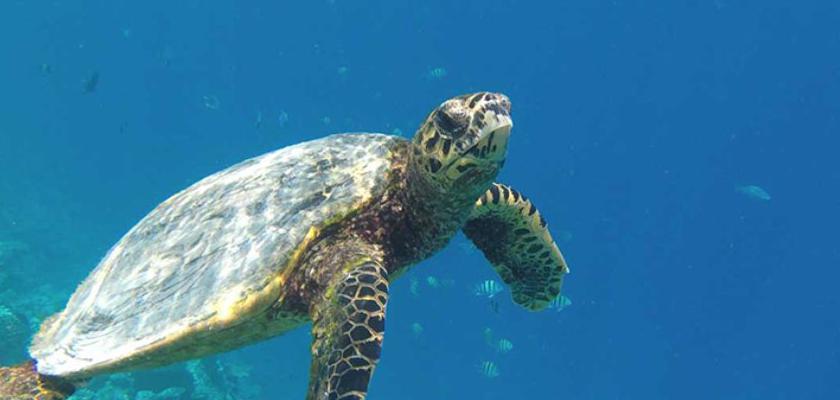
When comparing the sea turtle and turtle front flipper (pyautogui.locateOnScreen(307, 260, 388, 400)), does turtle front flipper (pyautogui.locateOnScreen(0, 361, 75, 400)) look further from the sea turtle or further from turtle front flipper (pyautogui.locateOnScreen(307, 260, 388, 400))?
turtle front flipper (pyautogui.locateOnScreen(307, 260, 388, 400))

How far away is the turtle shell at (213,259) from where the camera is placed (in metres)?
3.71

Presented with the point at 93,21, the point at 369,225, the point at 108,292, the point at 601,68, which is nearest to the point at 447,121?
the point at 369,225

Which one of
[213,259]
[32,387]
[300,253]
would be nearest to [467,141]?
[300,253]

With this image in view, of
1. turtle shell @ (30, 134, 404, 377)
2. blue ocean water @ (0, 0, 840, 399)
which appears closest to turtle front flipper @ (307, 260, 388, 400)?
turtle shell @ (30, 134, 404, 377)

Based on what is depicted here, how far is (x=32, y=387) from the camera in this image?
4.37 m

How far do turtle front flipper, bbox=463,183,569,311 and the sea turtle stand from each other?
23 millimetres

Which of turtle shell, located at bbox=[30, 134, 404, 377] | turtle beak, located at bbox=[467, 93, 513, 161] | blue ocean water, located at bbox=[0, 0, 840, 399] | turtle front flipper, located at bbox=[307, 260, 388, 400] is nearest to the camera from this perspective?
turtle front flipper, located at bbox=[307, 260, 388, 400]

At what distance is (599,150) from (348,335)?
6136cm

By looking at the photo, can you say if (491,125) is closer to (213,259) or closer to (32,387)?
(213,259)

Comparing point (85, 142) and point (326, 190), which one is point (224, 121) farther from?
point (326, 190)

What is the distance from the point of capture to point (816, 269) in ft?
213

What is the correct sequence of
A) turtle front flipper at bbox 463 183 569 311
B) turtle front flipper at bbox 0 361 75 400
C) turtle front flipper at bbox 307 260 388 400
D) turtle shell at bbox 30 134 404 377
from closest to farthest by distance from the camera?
1. turtle front flipper at bbox 307 260 388 400
2. turtle shell at bbox 30 134 404 377
3. turtle front flipper at bbox 0 361 75 400
4. turtle front flipper at bbox 463 183 569 311

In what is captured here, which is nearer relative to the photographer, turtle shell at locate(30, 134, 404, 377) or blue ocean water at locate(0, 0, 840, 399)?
turtle shell at locate(30, 134, 404, 377)

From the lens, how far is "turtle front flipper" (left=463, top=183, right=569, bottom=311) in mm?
4625
